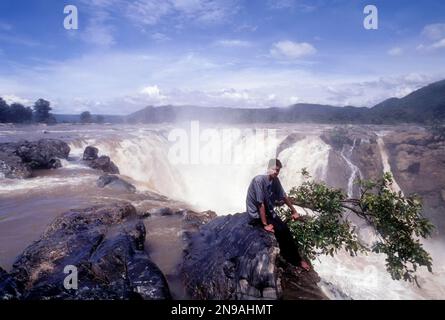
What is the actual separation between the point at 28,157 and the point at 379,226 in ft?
75.3

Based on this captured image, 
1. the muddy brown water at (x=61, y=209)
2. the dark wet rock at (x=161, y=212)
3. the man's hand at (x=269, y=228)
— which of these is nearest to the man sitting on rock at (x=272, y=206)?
the man's hand at (x=269, y=228)

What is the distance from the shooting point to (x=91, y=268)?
636cm

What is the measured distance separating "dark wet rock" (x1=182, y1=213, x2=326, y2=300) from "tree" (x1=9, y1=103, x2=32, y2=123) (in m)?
76.4

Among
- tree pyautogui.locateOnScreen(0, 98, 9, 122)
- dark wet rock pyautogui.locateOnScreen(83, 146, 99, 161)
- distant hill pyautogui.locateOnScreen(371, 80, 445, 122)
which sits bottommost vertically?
dark wet rock pyautogui.locateOnScreen(83, 146, 99, 161)

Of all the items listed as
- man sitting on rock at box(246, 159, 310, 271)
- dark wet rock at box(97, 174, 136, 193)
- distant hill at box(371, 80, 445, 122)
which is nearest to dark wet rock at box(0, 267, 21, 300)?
man sitting on rock at box(246, 159, 310, 271)

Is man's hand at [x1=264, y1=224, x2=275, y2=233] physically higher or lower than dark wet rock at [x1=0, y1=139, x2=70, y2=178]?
lower

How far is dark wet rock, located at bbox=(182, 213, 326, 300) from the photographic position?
5711 mm

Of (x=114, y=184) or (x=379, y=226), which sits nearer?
(x=379, y=226)

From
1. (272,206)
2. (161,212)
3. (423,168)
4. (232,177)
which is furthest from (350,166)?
(272,206)

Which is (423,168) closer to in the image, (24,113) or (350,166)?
(350,166)

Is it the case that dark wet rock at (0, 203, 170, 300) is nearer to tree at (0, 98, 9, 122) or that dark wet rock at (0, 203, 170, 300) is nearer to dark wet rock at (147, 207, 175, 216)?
dark wet rock at (147, 207, 175, 216)

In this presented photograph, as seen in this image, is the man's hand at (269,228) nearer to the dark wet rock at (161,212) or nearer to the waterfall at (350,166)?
the dark wet rock at (161,212)
